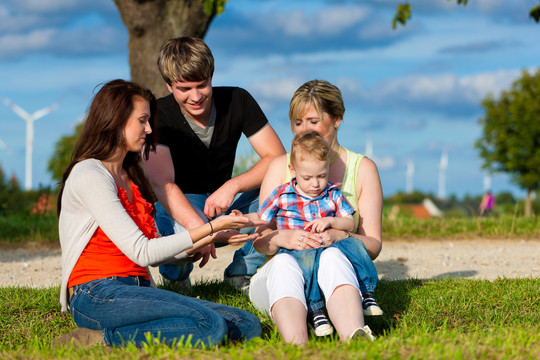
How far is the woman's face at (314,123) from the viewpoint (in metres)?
4.66

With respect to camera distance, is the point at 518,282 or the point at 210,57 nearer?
the point at 210,57

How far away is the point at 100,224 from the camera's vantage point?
3.87m

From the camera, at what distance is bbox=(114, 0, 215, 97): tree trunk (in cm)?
1136

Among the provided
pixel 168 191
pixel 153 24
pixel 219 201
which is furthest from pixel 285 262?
pixel 153 24

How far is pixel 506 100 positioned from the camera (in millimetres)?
28750

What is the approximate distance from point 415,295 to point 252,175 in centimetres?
170

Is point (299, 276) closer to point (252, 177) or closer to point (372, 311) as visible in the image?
point (372, 311)

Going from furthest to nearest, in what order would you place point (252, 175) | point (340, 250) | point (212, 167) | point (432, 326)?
1. point (212, 167)
2. point (252, 175)
3. point (432, 326)
4. point (340, 250)

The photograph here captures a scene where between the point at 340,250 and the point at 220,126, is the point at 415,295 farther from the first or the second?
the point at 220,126

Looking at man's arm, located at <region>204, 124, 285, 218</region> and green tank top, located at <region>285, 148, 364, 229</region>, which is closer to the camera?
green tank top, located at <region>285, 148, 364, 229</region>

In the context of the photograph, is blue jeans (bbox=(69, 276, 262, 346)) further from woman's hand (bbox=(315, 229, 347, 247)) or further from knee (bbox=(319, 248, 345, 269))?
woman's hand (bbox=(315, 229, 347, 247))

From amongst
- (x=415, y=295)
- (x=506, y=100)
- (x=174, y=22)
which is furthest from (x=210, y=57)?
(x=506, y=100)

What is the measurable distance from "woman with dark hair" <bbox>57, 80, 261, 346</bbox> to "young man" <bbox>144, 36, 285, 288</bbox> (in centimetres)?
81

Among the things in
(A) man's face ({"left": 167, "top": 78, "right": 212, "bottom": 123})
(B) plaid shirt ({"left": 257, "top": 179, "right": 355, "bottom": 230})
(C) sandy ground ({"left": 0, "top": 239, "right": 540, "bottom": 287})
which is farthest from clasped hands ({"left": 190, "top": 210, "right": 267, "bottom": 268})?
(C) sandy ground ({"left": 0, "top": 239, "right": 540, "bottom": 287})
